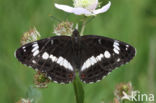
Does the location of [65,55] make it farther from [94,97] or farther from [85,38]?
[94,97]

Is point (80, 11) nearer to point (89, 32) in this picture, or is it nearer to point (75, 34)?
point (75, 34)

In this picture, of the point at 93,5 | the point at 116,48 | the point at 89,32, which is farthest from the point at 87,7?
the point at 89,32

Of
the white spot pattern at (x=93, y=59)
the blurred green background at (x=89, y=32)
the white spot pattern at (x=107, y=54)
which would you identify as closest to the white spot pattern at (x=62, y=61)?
the white spot pattern at (x=93, y=59)

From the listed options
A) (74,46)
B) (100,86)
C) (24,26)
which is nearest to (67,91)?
(100,86)

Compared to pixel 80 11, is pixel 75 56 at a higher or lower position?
lower

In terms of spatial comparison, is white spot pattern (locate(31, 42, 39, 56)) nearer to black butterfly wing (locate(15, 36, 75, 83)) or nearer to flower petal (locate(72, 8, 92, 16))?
black butterfly wing (locate(15, 36, 75, 83))

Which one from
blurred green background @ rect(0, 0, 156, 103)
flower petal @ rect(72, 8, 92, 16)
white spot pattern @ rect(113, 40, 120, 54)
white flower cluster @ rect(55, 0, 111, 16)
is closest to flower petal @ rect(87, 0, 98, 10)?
white flower cluster @ rect(55, 0, 111, 16)

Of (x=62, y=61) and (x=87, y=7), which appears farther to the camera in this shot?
(x=87, y=7)
